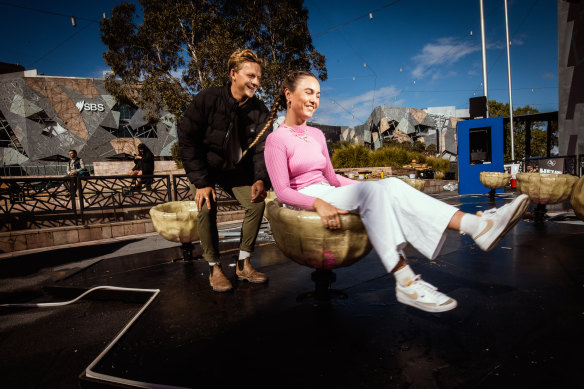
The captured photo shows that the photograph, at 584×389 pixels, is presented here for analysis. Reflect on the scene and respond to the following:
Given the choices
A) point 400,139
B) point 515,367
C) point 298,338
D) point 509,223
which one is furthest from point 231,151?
point 400,139

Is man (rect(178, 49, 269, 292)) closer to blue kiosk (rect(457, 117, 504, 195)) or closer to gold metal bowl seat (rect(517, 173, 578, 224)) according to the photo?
gold metal bowl seat (rect(517, 173, 578, 224))

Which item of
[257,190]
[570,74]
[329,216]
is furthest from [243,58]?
[570,74]

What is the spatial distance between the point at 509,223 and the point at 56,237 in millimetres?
6551

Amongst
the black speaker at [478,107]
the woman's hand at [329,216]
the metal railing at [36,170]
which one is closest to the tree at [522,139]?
the black speaker at [478,107]

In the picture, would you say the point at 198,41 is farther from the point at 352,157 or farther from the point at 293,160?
the point at 293,160

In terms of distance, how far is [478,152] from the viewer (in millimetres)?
9336

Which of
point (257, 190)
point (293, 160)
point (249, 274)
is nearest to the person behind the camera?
point (293, 160)

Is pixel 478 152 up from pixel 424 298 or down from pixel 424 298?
up

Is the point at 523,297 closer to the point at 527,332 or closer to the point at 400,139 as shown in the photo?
the point at 527,332

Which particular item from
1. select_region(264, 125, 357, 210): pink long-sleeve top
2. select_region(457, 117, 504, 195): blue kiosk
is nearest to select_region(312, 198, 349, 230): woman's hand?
select_region(264, 125, 357, 210): pink long-sleeve top

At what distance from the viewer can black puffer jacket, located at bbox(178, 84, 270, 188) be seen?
2.20 meters

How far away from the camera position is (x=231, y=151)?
2.29 meters

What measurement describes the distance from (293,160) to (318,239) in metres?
0.52

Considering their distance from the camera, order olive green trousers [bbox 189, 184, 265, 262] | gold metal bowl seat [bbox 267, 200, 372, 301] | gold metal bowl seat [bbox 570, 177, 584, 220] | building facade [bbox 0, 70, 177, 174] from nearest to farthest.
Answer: gold metal bowl seat [bbox 267, 200, 372, 301] → gold metal bowl seat [bbox 570, 177, 584, 220] → olive green trousers [bbox 189, 184, 265, 262] → building facade [bbox 0, 70, 177, 174]
